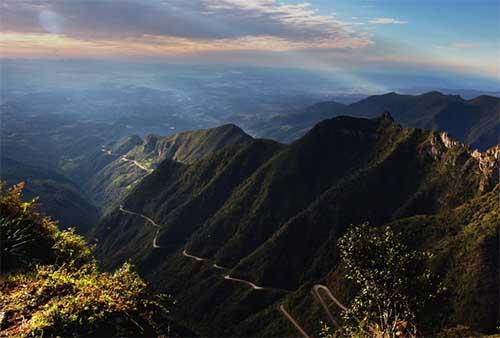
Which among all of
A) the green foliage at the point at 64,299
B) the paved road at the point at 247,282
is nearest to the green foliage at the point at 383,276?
the green foliage at the point at 64,299

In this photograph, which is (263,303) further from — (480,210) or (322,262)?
(480,210)

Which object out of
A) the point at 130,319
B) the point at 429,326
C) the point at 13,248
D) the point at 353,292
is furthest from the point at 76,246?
the point at 353,292

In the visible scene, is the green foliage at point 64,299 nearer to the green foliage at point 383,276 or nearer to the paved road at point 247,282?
the green foliage at point 383,276

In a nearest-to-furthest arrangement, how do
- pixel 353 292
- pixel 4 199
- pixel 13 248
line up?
pixel 13 248 → pixel 4 199 → pixel 353 292

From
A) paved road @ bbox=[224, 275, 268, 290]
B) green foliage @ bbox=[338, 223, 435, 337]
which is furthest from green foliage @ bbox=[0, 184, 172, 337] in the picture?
paved road @ bbox=[224, 275, 268, 290]

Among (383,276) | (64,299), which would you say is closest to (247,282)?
(383,276)

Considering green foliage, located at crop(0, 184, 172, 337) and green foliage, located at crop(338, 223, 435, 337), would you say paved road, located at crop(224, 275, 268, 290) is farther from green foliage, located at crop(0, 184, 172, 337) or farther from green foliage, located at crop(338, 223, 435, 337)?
green foliage, located at crop(0, 184, 172, 337)
